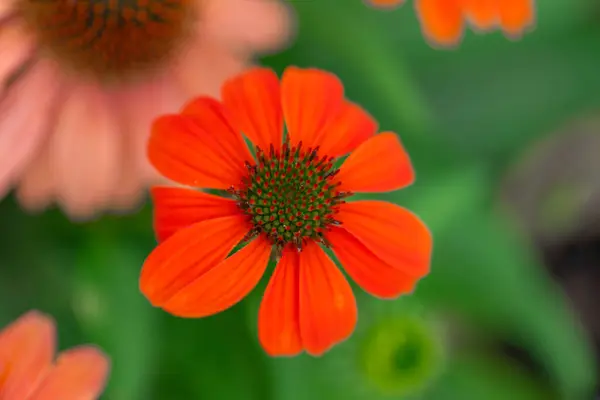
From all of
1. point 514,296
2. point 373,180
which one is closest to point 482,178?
point 514,296

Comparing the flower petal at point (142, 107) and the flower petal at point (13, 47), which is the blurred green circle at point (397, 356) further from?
the flower petal at point (13, 47)

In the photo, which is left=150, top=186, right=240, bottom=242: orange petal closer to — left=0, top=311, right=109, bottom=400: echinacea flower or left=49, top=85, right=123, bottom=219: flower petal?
left=0, top=311, right=109, bottom=400: echinacea flower

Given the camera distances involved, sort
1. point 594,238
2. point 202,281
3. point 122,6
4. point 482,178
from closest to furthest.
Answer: point 202,281 → point 122,6 → point 482,178 → point 594,238

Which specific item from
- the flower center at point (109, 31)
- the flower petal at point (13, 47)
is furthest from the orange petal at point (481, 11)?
the flower petal at point (13, 47)

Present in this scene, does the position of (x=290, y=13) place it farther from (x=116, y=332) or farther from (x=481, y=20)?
(x=116, y=332)

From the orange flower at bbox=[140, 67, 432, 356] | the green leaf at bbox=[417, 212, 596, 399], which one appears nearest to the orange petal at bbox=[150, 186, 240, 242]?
the orange flower at bbox=[140, 67, 432, 356]

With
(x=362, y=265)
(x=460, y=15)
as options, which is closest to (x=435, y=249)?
(x=460, y=15)
